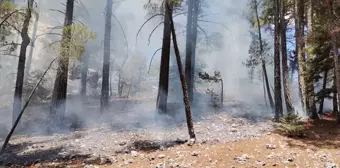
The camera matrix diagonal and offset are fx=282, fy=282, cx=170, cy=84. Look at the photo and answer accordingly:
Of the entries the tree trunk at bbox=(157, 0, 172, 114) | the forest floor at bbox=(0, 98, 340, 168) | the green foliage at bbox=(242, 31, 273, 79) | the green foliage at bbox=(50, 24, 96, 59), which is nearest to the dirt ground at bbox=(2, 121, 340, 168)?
the forest floor at bbox=(0, 98, 340, 168)

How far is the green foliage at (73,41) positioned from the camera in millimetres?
11110

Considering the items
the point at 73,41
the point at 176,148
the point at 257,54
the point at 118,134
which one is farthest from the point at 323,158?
the point at 257,54

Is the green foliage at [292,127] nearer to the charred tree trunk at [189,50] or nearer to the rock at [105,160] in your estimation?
the rock at [105,160]

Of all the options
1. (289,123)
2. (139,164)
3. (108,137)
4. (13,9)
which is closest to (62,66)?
(13,9)

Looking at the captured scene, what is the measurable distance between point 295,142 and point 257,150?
5.45ft

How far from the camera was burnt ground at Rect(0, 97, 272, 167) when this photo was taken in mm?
9633

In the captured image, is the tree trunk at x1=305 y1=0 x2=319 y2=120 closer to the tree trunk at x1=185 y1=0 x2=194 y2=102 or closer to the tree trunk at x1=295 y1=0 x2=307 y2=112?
the tree trunk at x1=295 y1=0 x2=307 y2=112

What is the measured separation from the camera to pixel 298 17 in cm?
1302

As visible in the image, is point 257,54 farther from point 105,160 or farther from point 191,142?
point 105,160

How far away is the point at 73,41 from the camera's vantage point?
11.2 meters

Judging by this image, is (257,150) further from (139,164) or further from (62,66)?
(62,66)

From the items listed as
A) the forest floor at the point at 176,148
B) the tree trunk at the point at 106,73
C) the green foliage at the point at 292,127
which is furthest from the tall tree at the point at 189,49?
the green foliage at the point at 292,127

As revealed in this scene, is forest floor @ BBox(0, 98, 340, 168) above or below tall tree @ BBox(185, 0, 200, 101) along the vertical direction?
below

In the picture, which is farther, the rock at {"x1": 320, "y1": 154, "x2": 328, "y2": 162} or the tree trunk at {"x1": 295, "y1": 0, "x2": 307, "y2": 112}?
the tree trunk at {"x1": 295, "y1": 0, "x2": 307, "y2": 112}
